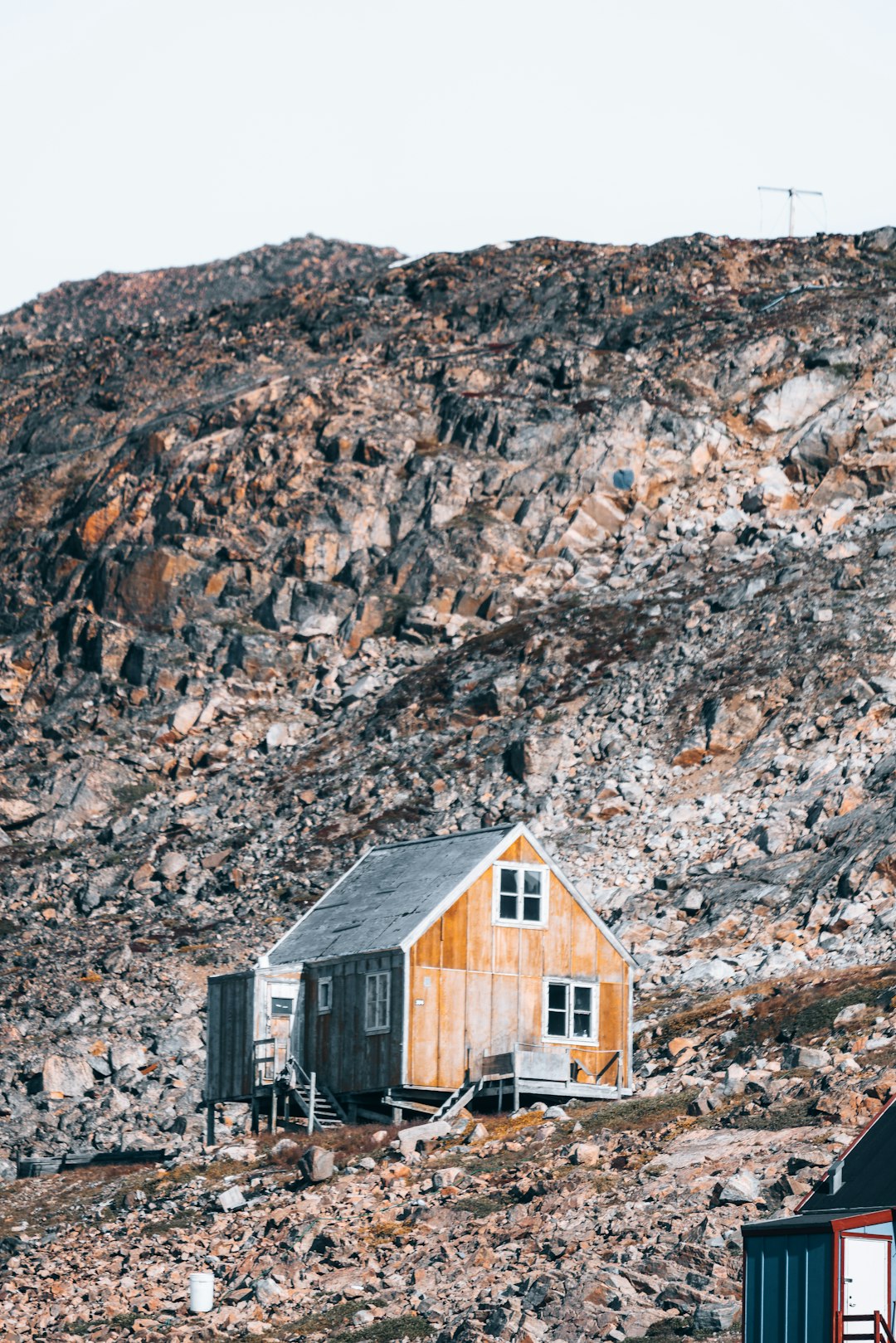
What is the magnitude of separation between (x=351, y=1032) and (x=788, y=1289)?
1939 cm

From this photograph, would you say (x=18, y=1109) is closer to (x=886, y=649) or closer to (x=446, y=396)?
(x=886, y=649)

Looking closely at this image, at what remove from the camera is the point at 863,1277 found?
801 inches

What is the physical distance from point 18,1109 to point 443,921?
16.2 m

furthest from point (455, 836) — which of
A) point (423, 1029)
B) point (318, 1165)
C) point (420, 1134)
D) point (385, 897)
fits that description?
point (318, 1165)

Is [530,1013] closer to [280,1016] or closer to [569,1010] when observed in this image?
[569,1010]

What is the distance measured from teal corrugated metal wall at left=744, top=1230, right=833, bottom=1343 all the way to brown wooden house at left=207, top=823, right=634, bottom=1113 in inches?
635

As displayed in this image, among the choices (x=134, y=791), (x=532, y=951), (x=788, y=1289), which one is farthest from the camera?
(x=134, y=791)

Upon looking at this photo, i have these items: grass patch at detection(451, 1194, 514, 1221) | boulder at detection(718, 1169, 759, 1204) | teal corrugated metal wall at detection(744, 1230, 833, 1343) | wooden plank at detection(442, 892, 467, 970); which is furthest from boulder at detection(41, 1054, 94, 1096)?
teal corrugated metal wall at detection(744, 1230, 833, 1343)

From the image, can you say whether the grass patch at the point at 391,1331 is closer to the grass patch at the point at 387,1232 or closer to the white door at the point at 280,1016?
the grass patch at the point at 387,1232

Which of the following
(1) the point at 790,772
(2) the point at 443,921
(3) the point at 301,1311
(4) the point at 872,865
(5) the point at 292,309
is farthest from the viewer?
(5) the point at 292,309

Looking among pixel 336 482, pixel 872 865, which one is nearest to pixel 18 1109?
pixel 872 865

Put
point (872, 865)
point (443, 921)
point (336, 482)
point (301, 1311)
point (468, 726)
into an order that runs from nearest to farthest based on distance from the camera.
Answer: point (301, 1311)
point (443, 921)
point (872, 865)
point (468, 726)
point (336, 482)

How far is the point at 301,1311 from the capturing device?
28156 mm

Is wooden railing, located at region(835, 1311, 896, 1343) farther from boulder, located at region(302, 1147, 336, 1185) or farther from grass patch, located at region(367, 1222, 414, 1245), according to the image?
boulder, located at region(302, 1147, 336, 1185)
